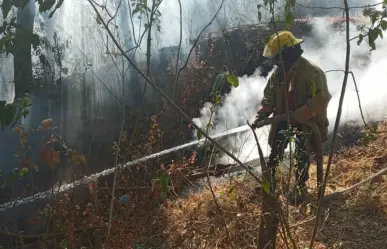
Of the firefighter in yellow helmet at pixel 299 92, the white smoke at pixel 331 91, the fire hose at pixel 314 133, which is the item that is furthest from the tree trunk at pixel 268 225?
the white smoke at pixel 331 91

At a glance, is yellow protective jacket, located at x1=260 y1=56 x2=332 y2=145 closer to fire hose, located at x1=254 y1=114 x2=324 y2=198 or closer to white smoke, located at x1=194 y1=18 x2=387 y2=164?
fire hose, located at x1=254 y1=114 x2=324 y2=198

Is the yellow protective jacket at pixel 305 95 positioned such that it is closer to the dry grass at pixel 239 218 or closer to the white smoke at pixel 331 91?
the dry grass at pixel 239 218

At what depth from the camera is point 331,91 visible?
800cm

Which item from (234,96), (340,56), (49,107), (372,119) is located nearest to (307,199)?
(372,119)

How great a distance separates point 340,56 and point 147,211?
25.1ft

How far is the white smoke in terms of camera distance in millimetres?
6735

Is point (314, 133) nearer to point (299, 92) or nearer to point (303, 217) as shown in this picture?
point (299, 92)

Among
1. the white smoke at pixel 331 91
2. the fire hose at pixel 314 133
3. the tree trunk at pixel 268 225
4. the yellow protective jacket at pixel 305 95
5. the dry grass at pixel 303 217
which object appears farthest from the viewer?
the white smoke at pixel 331 91

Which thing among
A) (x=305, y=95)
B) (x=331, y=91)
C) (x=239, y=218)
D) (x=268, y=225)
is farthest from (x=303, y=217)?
(x=331, y=91)

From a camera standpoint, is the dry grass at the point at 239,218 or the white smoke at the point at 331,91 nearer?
the dry grass at the point at 239,218

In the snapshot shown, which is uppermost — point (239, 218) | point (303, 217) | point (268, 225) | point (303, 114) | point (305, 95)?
point (305, 95)

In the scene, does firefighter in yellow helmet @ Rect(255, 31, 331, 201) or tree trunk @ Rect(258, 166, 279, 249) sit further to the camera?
firefighter in yellow helmet @ Rect(255, 31, 331, 201)

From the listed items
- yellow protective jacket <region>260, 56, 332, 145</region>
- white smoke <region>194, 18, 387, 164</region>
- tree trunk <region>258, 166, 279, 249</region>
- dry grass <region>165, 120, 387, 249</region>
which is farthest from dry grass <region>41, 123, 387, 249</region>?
white smoke <region>194, 18, 387, 164</region>

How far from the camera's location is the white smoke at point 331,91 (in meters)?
6.73
